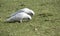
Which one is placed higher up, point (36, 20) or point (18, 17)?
point (18, 17)

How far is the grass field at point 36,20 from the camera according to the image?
5.53 meters

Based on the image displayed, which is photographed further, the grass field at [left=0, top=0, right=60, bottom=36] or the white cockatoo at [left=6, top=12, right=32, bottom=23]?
the white cockatoo at [left=6, top=12, right=32, bottom=23]

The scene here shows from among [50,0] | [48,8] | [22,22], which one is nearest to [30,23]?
[22,22]

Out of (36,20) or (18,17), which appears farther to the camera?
(36,20)

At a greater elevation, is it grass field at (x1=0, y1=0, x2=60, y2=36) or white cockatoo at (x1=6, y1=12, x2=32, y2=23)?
white cockatoo at (x1=6, y1=12, x2=32, y2=23)

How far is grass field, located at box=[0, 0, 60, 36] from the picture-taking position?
553cm

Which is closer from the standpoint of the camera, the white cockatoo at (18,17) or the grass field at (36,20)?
the grass field at (36,20)

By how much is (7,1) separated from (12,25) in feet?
10.4

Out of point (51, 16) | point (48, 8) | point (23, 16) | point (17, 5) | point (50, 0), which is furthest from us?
point (50, 0)

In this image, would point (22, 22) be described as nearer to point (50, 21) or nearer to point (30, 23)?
point (30, 23)

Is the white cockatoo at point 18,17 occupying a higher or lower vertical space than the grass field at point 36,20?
higher

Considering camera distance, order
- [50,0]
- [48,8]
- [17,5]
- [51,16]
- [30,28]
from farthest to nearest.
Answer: [50,0]
[17,5]
[48,8]
[51,16]
[30,28]

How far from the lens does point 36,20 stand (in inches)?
255

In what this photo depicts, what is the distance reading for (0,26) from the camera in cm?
Answer: 602
